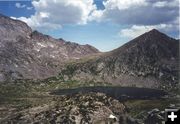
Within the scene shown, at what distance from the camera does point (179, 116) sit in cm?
1198

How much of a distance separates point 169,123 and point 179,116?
438 mm

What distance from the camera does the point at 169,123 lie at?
11.9 m

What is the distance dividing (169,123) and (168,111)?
43 centimetres

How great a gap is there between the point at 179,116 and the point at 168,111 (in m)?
0.41

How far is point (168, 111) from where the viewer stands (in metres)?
12.1
